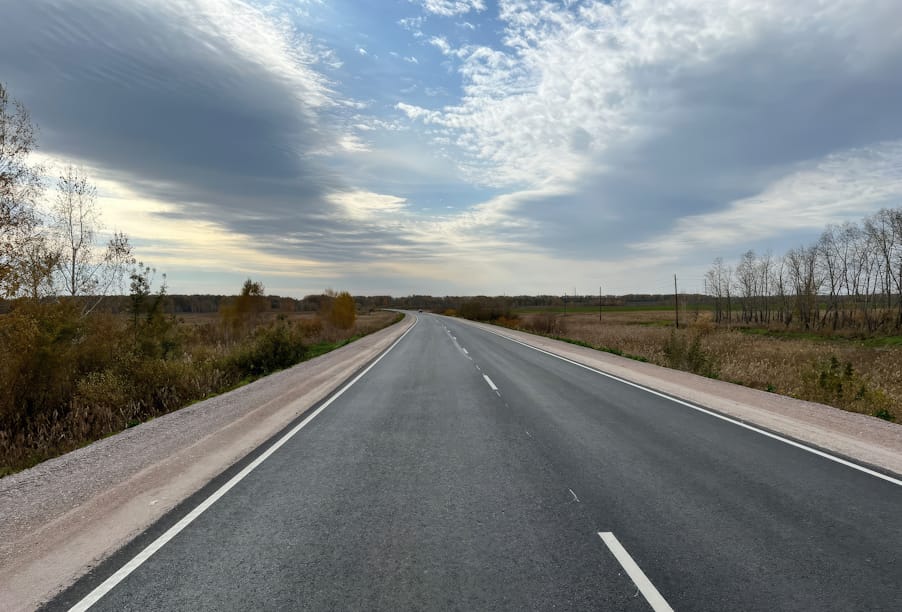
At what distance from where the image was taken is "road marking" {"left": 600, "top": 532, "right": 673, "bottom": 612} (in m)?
3.08

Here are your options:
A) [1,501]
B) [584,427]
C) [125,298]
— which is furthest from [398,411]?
[125,298]

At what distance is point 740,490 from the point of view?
17.1 feet

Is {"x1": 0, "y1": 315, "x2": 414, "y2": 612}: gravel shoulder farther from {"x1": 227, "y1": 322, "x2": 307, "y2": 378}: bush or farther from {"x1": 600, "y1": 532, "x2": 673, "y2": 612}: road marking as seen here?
{"x1": 227, "y1": 322, "x2": 307, "y2": 378}: bush

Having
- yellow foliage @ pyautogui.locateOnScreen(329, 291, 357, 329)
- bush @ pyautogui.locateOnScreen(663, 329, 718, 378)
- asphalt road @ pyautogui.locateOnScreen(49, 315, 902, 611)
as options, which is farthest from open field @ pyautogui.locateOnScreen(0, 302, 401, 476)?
yellow foliage @ pyautogui.locateOnScreen(329, 291, 357, 329)

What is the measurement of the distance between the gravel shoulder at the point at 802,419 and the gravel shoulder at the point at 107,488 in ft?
27.9

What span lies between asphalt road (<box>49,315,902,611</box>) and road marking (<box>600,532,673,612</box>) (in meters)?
0.02

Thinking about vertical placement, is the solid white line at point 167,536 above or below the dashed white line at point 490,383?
above

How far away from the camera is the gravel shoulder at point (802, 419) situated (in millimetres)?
6812

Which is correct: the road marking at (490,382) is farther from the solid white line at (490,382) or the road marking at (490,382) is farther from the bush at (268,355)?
A: the bush at (268,355)

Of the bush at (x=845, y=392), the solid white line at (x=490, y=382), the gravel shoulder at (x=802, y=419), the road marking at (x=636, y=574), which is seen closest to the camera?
the road marking at (x=636, y=574)

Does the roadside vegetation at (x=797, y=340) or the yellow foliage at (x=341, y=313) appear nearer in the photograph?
the roadside vegetation at (x=797, y=340)

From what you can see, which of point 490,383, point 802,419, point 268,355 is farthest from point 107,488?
point 268,355

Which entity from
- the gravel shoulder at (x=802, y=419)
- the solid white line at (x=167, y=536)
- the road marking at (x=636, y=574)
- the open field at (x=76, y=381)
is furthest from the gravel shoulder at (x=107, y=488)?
the gravel shoulder at (x=802, y=419)

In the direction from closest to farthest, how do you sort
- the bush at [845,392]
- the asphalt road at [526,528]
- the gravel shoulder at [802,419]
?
the asphalt road at [526,528] → the gravel shoulder at [802,419] → the bush at [845,392]
